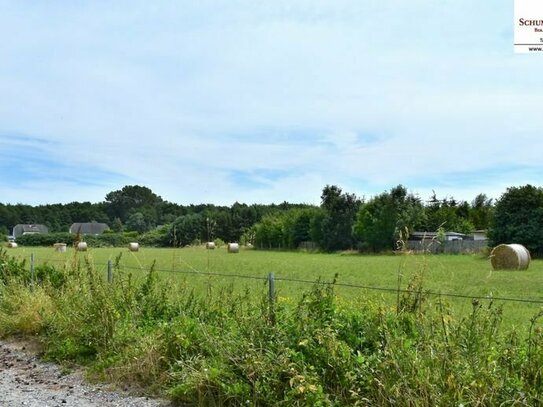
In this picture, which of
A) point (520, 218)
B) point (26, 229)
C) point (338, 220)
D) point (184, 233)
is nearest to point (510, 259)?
point (520, 218)

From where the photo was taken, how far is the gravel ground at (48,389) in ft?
18.4

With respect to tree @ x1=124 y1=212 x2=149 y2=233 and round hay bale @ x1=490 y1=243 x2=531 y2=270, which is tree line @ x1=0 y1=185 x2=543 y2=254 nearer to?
tree @ x1=124 y1=212 x2=149 y2=233

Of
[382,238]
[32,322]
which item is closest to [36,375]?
[32,322]

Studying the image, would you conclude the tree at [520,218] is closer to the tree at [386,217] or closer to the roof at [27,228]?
the tree at [386,217]

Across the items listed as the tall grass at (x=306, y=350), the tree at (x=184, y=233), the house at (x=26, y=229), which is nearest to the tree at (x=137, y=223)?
the house at (x=26, y=229)

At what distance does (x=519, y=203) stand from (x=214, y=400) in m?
40.5

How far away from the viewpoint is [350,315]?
17.2 feet

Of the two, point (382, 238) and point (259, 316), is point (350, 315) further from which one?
point (382, 238)

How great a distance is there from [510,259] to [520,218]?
14.0 metres

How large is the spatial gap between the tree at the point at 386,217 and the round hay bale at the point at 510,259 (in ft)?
71.6

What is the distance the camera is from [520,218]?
4053 cm

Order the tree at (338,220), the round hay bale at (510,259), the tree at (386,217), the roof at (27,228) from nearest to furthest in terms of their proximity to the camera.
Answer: the round hay bale at (510,259)
the tree at (386,217)
the tree at (338,220)
the roof at (27,228)

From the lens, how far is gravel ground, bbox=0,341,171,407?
18.4ft

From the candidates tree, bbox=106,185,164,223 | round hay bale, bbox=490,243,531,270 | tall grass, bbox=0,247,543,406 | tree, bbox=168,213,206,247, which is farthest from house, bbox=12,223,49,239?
tall grass, bbox=0,247,543,406
